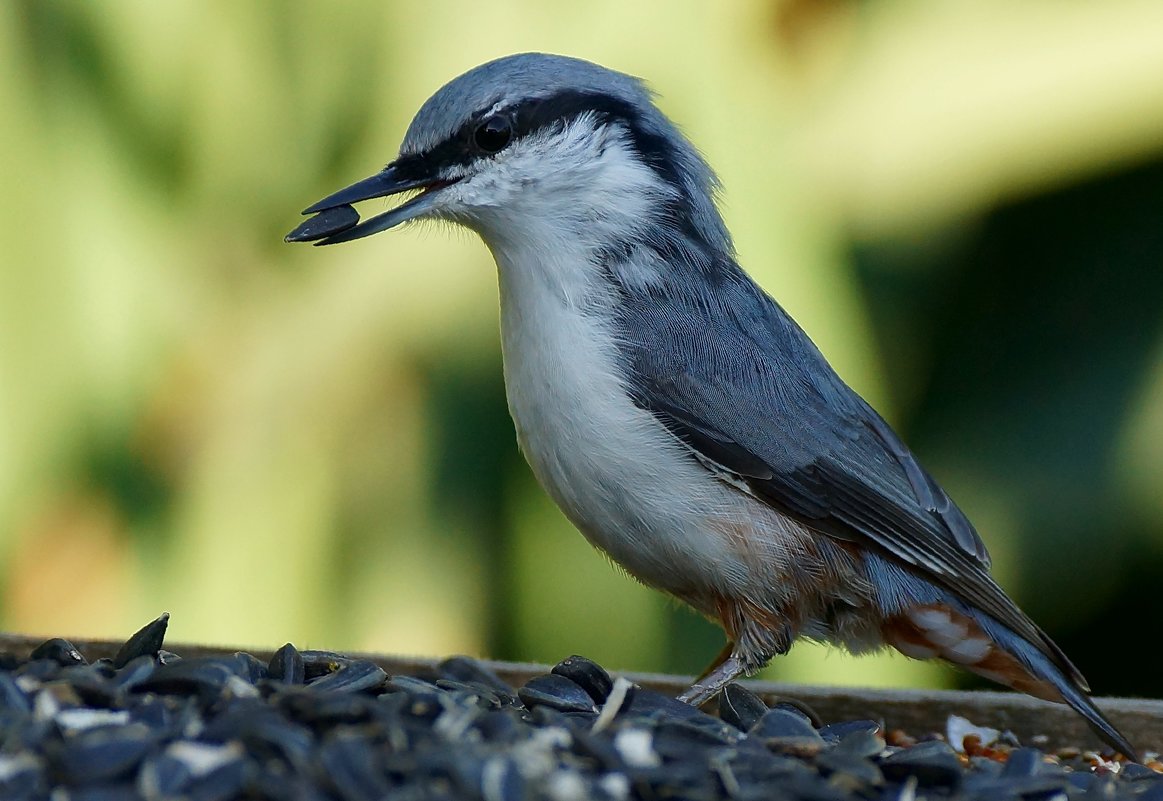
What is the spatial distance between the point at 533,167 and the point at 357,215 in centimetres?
29

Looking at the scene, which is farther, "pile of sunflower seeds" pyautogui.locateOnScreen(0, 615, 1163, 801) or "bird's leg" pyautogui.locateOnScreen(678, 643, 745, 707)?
"bird's leg" pyautogui.locateOnScreen(678, 643, 745, 707)

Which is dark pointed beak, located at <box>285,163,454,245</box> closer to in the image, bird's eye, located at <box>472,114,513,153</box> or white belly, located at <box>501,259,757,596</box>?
bird's eye, located at <box>472,114,513,153</box>

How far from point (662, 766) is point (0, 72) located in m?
2.63

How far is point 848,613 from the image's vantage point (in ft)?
7.50

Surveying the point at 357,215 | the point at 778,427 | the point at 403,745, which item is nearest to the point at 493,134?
the point at 357,215

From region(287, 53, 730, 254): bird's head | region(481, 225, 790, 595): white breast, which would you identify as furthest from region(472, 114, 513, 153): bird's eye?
region(481, 225, 790, 595): white breast

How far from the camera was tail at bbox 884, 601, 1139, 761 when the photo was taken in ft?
7.00

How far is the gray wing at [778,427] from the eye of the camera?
2154 millimetres

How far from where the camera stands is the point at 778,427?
2.20 meters

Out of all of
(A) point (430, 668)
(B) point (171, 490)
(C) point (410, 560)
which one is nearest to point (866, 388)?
(C) point (410, 560)

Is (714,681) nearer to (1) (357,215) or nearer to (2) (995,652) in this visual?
(2) (995,652)

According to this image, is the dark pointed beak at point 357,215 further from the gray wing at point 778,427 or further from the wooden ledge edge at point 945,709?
the wooden ledge edge at point 945,709

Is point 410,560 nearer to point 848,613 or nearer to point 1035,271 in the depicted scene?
point 848,613

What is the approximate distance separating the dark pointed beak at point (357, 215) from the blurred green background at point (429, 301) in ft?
3.72
